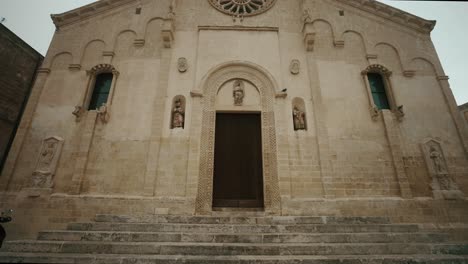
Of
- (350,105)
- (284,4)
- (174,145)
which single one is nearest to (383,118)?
(350,105)

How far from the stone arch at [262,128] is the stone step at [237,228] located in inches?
62.2

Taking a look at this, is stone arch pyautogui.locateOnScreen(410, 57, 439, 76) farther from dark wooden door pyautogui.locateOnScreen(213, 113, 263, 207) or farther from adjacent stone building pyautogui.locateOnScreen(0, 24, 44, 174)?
adjacent stone building pyautogui.locateOnScreen(0, 24, 44, 174)

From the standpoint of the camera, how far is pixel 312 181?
7.92 meters

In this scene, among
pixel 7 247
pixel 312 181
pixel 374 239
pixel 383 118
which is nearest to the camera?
pixel 7 247

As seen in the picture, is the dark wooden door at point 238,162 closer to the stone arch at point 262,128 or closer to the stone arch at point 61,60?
the stone arch at point 262,128

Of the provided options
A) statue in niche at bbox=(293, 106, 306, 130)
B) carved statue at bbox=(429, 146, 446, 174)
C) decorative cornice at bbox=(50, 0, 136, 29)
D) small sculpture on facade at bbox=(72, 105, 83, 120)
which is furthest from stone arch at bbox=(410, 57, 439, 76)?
small sculpture on facade at bbox=(72, 105, 83, 120)

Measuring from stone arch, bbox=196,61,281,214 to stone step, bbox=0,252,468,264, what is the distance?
294 cm

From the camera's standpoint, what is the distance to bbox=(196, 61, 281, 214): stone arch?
7.69 m

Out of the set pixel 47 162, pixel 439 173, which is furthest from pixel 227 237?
pixel 439 173

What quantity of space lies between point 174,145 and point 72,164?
3.42 m

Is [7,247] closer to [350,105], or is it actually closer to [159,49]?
[159,49]

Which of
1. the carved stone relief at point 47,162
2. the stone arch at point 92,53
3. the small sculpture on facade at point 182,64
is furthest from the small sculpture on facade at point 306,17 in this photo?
the carved stone relief at point 47,162

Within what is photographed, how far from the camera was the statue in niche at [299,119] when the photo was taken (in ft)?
28.3

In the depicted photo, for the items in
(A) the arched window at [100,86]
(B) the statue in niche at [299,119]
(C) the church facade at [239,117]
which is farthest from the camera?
(A) the arched window at [100,86]
